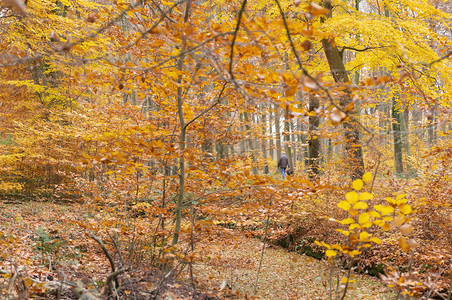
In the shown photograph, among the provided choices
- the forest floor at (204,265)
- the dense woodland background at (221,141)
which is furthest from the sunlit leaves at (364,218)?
the forest floor at (204,265)

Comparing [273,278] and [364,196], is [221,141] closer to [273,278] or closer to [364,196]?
[273,278]

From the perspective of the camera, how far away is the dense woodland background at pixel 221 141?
2.22m

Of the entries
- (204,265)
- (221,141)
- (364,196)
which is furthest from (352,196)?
(204,265)

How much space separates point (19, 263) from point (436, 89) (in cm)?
946

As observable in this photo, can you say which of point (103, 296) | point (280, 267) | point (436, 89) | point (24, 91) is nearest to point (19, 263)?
point (103, 296)

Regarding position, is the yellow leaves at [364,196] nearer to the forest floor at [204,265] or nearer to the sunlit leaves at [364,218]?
the sunlit leaves at [364,218]

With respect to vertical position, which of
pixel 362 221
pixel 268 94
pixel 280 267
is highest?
pixel 268 94

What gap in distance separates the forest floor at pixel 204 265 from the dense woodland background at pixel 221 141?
0.09 m

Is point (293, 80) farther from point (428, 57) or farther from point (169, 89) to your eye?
point (428, 57)

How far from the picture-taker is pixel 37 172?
39.0ft

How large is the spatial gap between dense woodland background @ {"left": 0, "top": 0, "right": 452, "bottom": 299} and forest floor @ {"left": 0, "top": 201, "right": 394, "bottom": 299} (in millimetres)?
87

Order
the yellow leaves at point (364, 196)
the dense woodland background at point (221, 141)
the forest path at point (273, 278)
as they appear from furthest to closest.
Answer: the forest path at point (273, 278), the dense woodland background at point (221, 141), the yellow leaves at point (364, 196)

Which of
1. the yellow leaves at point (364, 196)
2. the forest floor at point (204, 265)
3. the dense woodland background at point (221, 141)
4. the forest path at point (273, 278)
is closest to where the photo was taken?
the yellow leaves at point (364, 196)

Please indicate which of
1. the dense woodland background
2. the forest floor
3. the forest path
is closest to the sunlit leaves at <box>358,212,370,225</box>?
the dense woodland background
